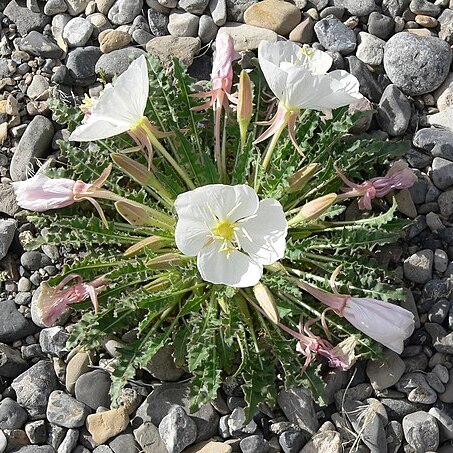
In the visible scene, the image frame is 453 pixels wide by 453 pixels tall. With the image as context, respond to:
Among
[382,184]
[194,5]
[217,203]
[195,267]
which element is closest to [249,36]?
[194,5]

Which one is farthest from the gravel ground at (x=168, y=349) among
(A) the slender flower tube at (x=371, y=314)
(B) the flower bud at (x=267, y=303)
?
(B) the flower bud at (x=267, y=303)

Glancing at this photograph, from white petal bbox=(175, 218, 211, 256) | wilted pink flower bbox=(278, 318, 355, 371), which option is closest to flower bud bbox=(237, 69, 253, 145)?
white petal bbox=(175, 218, 211, 256)

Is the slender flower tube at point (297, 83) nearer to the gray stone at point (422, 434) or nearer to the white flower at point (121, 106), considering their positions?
the white flower at point (121, 106)

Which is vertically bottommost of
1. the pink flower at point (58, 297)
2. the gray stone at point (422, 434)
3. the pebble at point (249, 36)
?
the gray stone at point (422, 434)

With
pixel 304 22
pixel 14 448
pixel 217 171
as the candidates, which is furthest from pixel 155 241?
pixel 304 22

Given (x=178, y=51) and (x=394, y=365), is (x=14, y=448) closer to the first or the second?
(x=394, y=365)

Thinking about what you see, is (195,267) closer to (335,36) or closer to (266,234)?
(266,234)

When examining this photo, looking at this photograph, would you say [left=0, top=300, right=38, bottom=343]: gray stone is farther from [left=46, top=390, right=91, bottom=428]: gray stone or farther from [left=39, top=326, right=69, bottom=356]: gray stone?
[left=46, top=390, right=91, bottom=428]: gray stone

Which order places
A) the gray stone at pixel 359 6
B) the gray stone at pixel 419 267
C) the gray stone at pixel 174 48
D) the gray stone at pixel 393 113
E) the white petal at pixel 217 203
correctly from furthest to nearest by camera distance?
1. the gray stone at pixel 359 6
2. the gray stone at pixel 174 48
3. the gray stone at pixel 393 113
4. the gray stone at pixel 419 267
5. the white petal at pixel 217 203
